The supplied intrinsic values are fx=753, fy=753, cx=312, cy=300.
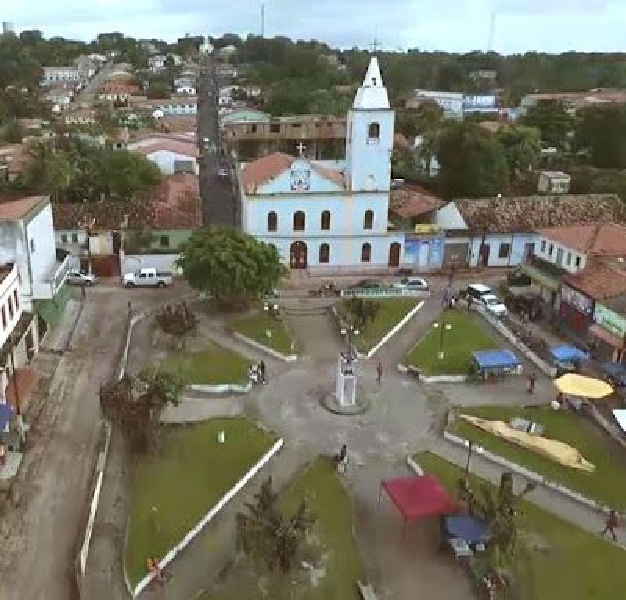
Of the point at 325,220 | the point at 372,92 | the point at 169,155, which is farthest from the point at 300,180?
the point at 169,155

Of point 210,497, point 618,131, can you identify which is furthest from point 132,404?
point 618,131

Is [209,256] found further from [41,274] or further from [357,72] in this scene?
[357,72]

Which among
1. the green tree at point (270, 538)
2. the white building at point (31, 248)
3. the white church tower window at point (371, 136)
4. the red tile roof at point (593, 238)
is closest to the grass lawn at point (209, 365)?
the white building at point (31, 248)

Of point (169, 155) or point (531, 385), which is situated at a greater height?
point (169, 155)

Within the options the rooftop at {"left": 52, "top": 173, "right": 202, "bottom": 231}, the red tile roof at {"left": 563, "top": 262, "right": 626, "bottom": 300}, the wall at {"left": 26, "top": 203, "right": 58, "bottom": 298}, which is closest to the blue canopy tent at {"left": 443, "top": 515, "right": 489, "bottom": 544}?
the red tile roof at {"left": 563, "top": 262, "right": 626, "bottom": 300}

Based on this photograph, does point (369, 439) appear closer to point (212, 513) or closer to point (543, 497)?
point (543, 497)
